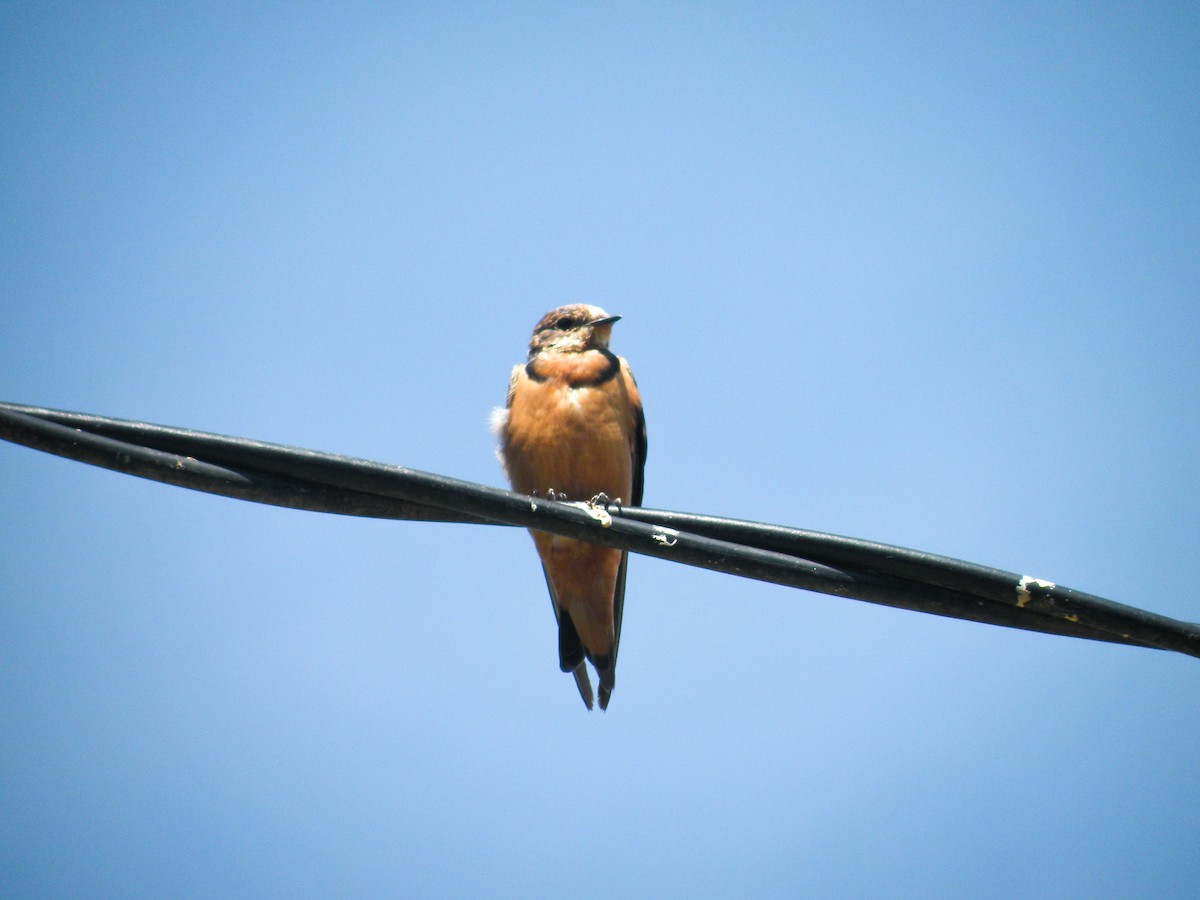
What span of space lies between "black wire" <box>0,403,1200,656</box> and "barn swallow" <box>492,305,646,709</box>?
9.76ft

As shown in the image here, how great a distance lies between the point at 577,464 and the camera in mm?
6191

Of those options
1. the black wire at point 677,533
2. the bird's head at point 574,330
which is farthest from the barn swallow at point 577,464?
the black wire at point 677,533

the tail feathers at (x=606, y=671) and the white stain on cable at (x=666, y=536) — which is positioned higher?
the white stain on cable at (x=666, y=536)

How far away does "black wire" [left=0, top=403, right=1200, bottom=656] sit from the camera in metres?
2.81

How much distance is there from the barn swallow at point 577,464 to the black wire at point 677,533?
297cm

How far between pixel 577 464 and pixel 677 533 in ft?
Result: 10.4

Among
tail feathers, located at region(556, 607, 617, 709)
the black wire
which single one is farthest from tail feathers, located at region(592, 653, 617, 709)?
the black wire

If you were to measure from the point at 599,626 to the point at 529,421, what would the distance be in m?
1.25

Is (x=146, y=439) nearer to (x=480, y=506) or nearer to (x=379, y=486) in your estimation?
(x=379, y=486)

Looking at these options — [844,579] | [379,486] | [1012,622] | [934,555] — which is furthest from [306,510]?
[1012,622]

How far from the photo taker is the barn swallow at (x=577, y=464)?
6207mm

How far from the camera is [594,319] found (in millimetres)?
7062

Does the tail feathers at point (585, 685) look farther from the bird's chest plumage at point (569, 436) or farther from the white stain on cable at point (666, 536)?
the white stain on cable at point (666, 536)

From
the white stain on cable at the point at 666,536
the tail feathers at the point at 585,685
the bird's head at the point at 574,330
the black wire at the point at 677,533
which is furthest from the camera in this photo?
the bird's head at the point at 574,330
